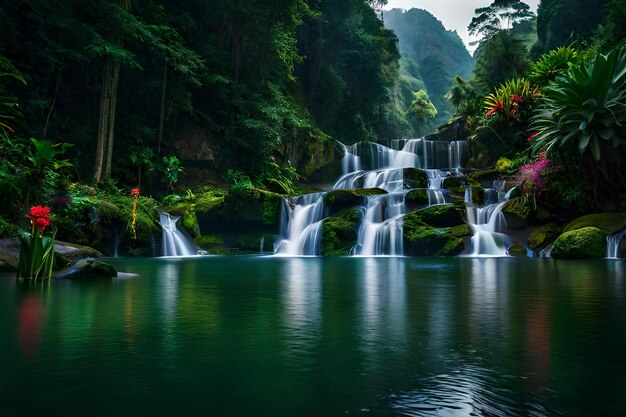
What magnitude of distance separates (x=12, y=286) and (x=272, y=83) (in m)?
24.6

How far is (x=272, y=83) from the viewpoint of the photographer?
100 feet

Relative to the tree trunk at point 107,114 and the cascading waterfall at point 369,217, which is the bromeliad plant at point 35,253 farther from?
the tree trunk at point 107,114

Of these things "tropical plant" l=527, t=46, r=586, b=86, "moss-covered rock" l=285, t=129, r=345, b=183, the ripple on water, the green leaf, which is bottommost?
the ripple on water

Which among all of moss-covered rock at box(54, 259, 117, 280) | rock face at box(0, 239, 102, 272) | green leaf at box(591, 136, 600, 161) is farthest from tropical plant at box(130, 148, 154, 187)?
green leaf at box(591, 136, 600, 161)

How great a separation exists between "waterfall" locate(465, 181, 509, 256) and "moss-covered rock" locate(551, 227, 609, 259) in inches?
91.8

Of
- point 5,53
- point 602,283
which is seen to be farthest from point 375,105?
point 602,283

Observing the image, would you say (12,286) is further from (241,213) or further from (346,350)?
(241,213)

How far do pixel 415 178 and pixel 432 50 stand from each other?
75.7m

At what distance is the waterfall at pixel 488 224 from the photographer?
59.5 ft

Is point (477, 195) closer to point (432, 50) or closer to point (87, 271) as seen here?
point (87, 271)

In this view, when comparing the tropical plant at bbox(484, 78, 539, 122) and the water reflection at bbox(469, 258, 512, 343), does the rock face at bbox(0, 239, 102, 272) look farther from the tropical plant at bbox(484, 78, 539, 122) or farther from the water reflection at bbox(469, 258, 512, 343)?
the tropical plant at bbox(484, 78, 539, 122)

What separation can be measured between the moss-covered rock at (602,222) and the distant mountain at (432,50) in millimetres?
65251

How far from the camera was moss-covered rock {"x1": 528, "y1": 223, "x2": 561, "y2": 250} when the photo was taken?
58.8 feet

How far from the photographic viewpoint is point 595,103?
16.8 m
